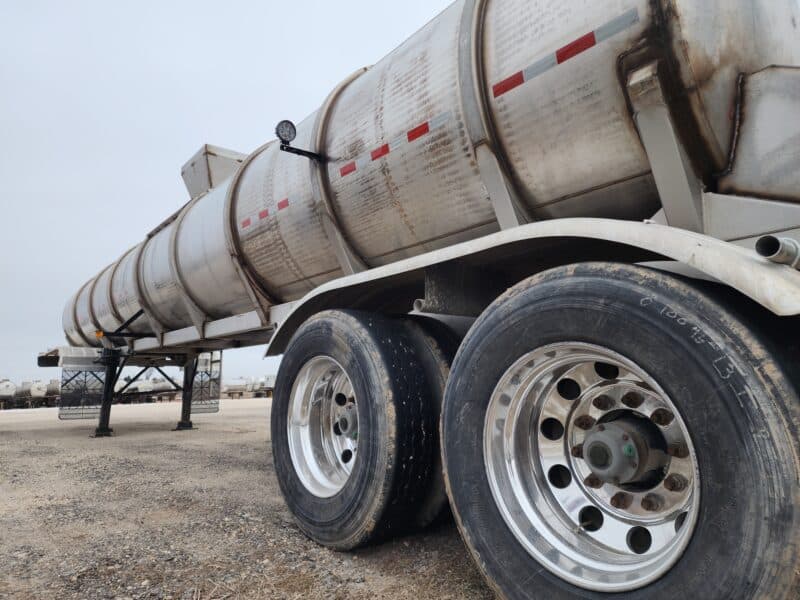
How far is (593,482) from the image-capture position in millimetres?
1880

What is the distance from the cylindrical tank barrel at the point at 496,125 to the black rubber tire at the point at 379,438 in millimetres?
649

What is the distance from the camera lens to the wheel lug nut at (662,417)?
1746 millimetres

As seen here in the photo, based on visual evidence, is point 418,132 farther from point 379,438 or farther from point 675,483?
point 675,483

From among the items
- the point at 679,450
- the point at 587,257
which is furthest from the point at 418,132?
the point at 679,450

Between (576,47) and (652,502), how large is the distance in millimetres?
1627

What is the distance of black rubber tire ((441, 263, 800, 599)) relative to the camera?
4.11 feet

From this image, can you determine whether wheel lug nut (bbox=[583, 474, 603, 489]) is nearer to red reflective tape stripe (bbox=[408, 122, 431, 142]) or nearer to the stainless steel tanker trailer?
the stainless steel tanker trailer

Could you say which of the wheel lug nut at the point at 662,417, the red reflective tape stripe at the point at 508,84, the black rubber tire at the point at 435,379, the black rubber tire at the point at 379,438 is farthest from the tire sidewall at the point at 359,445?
the red reflective tape stripe at the point at 508,84

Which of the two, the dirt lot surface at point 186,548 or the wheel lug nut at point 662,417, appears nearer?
the wheel lug nut at point 662,417

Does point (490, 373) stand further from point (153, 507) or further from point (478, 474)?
point (153, 507)

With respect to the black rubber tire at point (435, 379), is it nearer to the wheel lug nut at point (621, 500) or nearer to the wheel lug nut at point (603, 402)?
the wheel lug nut at point (603, 402)

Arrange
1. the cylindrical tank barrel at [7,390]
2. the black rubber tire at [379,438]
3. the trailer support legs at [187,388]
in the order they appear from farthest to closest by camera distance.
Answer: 1. the cylindrical tank barrel at [7,390]
2. the trailer support legs at [187,388]
3. the black rubber tire at [379,438]

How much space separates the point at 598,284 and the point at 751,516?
710mm

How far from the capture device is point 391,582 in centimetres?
225
